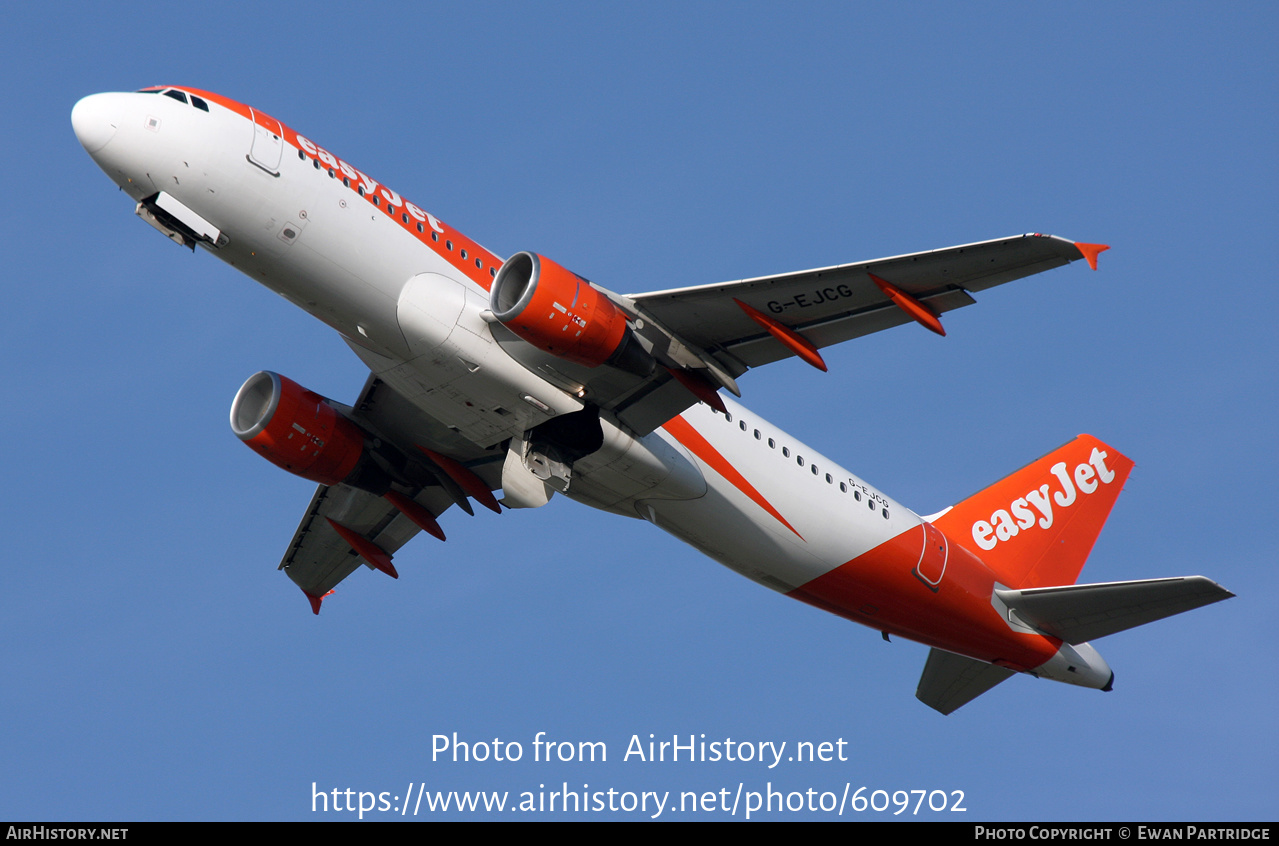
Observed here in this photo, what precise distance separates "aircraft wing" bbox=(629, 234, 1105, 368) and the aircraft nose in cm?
987

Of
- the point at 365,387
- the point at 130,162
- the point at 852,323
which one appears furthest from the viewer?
the point at 365,387

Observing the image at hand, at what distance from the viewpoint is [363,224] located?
80.3 feet

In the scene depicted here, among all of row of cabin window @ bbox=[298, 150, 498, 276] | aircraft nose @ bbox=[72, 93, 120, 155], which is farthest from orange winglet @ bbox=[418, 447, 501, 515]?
aircraft nose @ bbox=[72, 93, 120, 155]

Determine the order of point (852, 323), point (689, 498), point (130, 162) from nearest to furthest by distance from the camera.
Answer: point (130, 162) < point (852, 323) < point (689, 498)

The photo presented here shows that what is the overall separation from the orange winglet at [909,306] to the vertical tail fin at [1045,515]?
9693mm

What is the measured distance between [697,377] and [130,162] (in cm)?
1112

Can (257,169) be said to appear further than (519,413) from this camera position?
No

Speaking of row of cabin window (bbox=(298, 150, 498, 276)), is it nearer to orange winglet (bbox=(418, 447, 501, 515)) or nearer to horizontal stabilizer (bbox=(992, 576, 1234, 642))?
orange winglet (bbox=(418, 447, 501, 515))

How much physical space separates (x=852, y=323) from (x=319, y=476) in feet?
41.1

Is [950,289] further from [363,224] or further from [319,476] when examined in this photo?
[319,476]

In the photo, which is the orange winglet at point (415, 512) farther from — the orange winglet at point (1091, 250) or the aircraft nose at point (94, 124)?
the orange winglet at point (1091, 250)

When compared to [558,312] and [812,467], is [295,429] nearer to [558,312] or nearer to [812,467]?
[558,312]

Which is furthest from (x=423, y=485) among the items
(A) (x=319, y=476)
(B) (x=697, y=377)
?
(B) (x=697, y=377)

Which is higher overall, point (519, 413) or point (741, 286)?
point (741, 286)
